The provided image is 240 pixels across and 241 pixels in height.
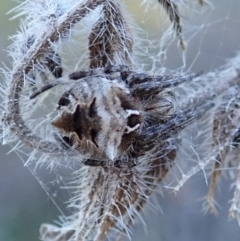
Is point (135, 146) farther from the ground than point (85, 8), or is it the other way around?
point (85, 8)

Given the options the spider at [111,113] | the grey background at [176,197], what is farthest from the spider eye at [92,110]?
the grey background at [176,197]

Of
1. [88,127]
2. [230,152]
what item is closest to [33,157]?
[88,127]

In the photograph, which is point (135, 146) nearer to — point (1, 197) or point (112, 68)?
point (112, 68)

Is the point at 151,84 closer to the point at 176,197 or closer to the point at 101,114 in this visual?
the point at 101,114

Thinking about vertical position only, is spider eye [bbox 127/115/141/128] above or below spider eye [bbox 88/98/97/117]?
below

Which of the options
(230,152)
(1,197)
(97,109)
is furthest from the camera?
(1,197)

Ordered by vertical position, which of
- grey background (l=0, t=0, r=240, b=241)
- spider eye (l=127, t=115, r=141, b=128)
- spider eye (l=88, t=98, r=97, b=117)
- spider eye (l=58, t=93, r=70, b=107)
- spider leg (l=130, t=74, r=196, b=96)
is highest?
spider eye (l=58, t=93, r=70, b=107)

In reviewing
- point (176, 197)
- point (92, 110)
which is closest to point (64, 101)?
point (92, 110)

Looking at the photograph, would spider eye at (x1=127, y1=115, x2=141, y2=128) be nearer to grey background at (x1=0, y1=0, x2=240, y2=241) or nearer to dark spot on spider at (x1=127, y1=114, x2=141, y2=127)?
dark spot on spider at (x1=127, y1=114, x2=141, y2=127)

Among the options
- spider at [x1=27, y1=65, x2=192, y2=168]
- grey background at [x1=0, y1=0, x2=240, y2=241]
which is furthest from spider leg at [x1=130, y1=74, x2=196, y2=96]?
grey background at [x1=0, y1=0, x2=240, y2=241]
